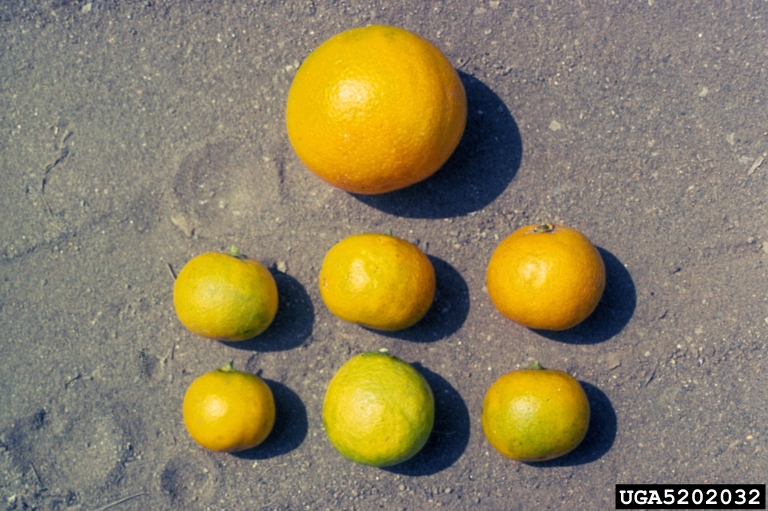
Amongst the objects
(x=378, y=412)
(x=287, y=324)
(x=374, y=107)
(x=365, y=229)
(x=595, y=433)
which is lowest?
(x=595, y=433)

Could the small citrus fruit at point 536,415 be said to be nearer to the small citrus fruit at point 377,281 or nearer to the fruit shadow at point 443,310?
the fruit shadow at point 443,310

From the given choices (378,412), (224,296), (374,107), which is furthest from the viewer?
(224,296)

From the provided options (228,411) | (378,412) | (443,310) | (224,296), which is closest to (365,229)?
(443,310)

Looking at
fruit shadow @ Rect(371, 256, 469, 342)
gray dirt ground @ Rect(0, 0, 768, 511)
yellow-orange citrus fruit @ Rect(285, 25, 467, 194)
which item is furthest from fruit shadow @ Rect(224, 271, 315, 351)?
yellow-orange citrus fruit @ Rect(285, 25, 467, 194)

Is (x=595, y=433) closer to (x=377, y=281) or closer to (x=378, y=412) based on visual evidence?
(x=378, y=412)

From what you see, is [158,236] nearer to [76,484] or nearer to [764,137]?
[76,484]

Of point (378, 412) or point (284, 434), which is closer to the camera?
point (378, 412)

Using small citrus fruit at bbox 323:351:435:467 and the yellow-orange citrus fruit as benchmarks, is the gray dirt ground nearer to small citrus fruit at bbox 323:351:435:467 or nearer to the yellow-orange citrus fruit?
small citrus fruit at bbox 323:351:435:467

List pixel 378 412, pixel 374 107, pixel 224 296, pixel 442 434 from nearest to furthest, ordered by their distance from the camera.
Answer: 1. pixel 374 107
2. pixel 378 412
3. pixel 224 296
4. pixel 442 434
